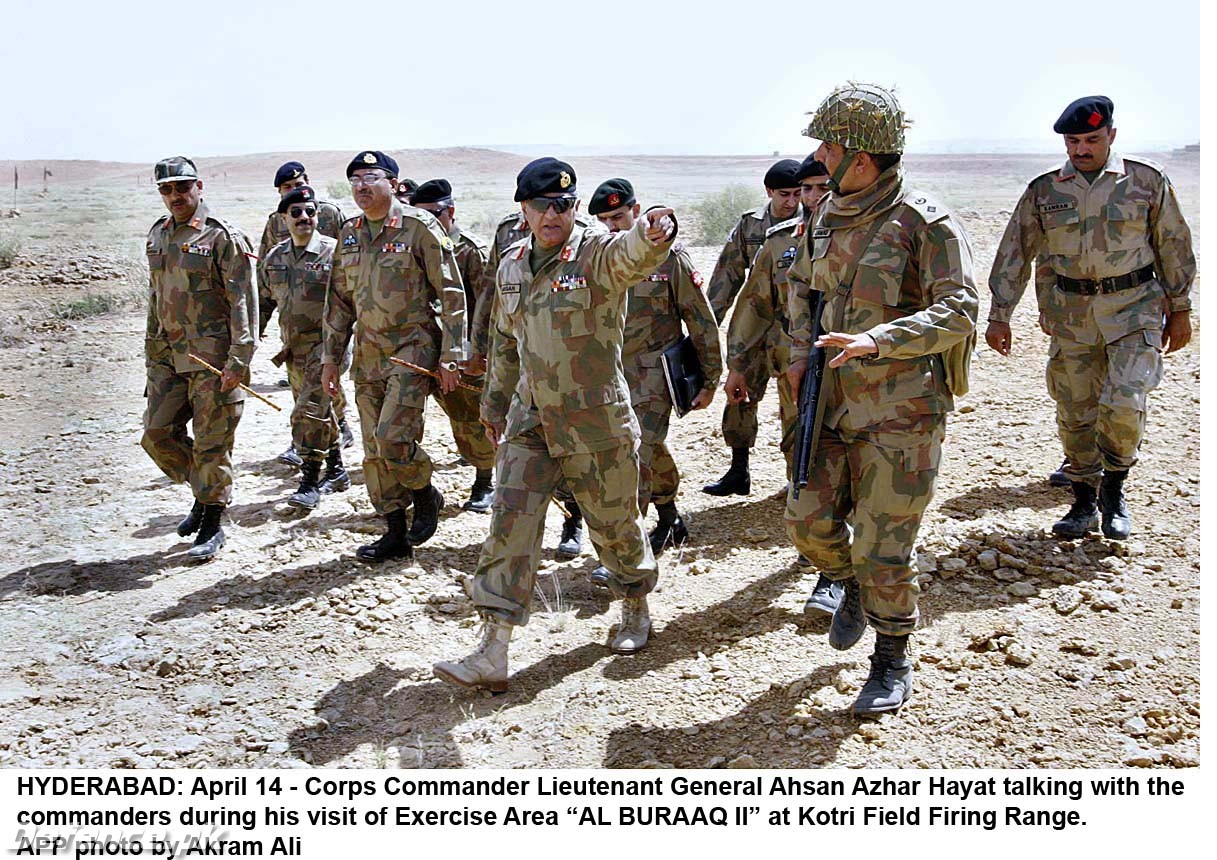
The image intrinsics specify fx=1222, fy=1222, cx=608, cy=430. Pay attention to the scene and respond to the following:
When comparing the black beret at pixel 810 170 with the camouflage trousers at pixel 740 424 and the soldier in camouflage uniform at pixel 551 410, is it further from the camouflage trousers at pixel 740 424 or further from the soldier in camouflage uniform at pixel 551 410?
the soldier in camouflage uniform at pixel 551 410

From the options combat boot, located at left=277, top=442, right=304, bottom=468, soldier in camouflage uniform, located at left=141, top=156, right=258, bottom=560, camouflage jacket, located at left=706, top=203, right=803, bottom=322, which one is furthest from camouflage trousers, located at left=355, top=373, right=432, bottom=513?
combat boot, located at left=277, top=442, right=304, bottom=468

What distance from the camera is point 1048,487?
7.58 m

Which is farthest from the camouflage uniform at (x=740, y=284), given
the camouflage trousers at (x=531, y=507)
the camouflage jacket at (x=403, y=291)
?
the camouflage trousers at (x=531, y=507)

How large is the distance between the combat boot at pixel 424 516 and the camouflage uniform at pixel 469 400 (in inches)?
23.2

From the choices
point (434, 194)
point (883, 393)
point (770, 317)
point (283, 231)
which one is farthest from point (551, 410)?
point (283, 231)

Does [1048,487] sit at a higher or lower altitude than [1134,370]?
lower

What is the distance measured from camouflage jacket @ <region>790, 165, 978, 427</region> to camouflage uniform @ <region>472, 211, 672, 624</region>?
870 mm

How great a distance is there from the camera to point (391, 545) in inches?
280

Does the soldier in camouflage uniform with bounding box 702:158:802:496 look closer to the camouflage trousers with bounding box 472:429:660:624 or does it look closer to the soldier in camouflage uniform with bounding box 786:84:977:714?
the camouflage trousers with bounding box 472:429:660:624

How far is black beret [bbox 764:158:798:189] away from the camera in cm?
722

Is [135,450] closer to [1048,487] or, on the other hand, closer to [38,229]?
[1048,487]

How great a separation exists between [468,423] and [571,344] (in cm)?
296
